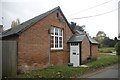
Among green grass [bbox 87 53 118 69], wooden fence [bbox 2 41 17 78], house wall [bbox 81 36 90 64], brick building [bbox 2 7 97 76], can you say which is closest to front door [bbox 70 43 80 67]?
brick building [bbox 2 7 97 76]

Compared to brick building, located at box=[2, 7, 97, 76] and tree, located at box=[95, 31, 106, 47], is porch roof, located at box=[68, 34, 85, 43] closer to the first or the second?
brick building, located at box=[2, 7, 97, 76]

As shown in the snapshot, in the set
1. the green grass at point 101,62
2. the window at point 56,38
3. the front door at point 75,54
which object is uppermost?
the window at point 56,38

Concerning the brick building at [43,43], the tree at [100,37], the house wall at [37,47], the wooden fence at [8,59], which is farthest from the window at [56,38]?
the tree at [100,37]

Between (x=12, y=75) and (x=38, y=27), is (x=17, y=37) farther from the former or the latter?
(x=12, y=75)

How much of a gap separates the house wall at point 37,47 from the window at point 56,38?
0.50 meters

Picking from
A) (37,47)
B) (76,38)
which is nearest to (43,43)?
(37,47)

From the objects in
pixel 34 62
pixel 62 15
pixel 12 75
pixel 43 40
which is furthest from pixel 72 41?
pixel 12 75

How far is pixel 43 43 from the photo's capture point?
1491 cm

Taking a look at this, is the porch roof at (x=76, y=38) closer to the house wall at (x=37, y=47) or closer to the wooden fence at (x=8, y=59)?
the house wall at (x=37, y=47)

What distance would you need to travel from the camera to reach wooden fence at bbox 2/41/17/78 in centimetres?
1070

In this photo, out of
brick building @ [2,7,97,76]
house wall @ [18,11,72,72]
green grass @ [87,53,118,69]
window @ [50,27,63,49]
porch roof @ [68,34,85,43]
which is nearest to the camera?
brick building @ [2,7,97,76]

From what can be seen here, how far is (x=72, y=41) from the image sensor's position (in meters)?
17.9

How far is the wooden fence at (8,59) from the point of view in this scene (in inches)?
421

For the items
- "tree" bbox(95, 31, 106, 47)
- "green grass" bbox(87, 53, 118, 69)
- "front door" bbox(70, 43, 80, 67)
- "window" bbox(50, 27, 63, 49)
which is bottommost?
"green grass" bbox(87, 53, 118, 69)
